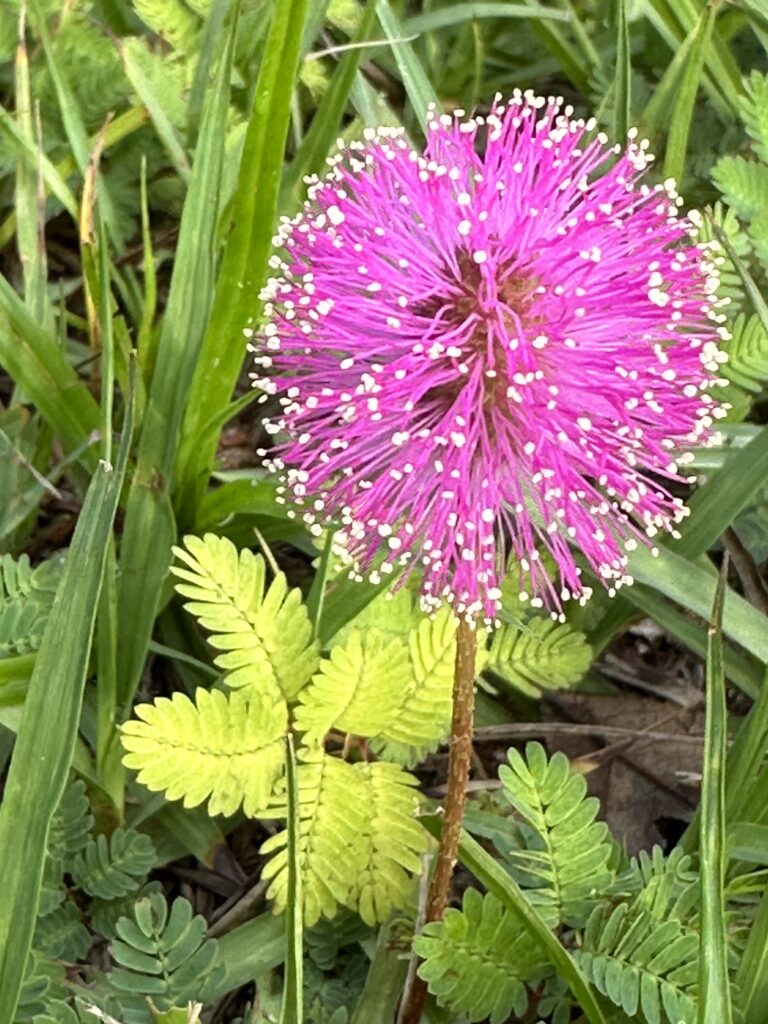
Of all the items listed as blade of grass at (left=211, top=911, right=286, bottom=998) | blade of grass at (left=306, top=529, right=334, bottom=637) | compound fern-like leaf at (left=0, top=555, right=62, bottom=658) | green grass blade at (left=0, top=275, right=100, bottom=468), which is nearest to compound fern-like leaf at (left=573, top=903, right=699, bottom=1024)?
blade of grass at (left=211, top=911, right=286, bottom=998)

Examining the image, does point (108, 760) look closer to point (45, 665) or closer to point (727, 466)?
point (45, 665)

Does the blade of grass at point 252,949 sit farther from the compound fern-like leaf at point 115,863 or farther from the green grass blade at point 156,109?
the green grass blade at point 156,109

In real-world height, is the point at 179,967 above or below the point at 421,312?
below

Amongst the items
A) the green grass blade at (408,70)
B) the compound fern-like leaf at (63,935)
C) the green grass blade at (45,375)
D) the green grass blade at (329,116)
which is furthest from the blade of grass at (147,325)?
the compound fern-like leaf at (63,935)

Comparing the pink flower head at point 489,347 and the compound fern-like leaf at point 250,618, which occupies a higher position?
the pink flower head at point 489,347

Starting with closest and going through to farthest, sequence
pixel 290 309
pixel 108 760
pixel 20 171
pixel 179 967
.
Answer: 1. pixel 290 309
2. pixel 179 967
3. pixel 108 760
4. pixel 20 171

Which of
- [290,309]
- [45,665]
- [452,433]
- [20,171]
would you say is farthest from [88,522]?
[20,171]

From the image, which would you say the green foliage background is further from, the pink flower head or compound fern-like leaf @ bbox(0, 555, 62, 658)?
the pink flower head
